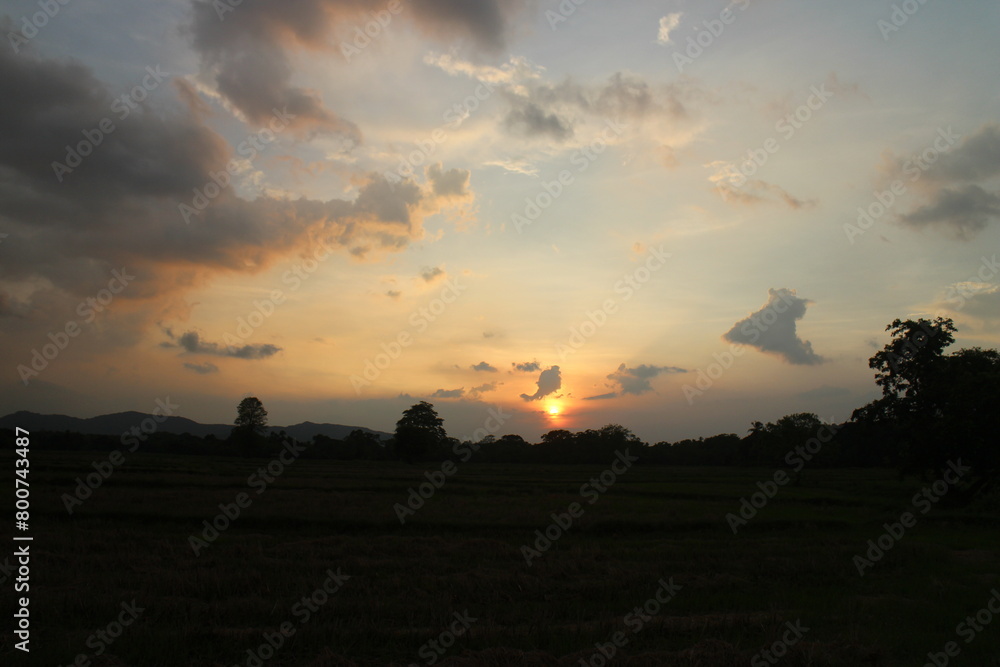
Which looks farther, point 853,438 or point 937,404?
point 853,438

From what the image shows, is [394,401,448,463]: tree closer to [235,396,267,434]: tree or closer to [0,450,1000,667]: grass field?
[235,396,267,434]: tree

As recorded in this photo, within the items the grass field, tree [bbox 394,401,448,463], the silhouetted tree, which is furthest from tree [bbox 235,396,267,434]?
the grass field

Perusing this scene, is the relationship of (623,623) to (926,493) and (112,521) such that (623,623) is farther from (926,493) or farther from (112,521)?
(926,493)

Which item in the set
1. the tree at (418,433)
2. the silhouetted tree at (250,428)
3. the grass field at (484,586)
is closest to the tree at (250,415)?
the silhouetted tree at (250,428)

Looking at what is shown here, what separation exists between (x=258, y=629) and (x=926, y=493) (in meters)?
43.7

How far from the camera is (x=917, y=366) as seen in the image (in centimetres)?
3672

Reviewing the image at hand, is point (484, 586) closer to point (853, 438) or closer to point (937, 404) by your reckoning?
point (937, 404)

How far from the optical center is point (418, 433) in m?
83.7

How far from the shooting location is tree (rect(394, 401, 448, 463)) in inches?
3287

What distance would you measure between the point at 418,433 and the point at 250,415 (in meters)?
33.6

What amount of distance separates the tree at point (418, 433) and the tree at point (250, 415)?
28999mm

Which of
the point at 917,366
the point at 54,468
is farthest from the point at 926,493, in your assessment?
the point at 54,468

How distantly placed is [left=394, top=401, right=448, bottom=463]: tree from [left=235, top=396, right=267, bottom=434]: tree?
1142 inches

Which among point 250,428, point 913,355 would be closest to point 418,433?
point 250,428
